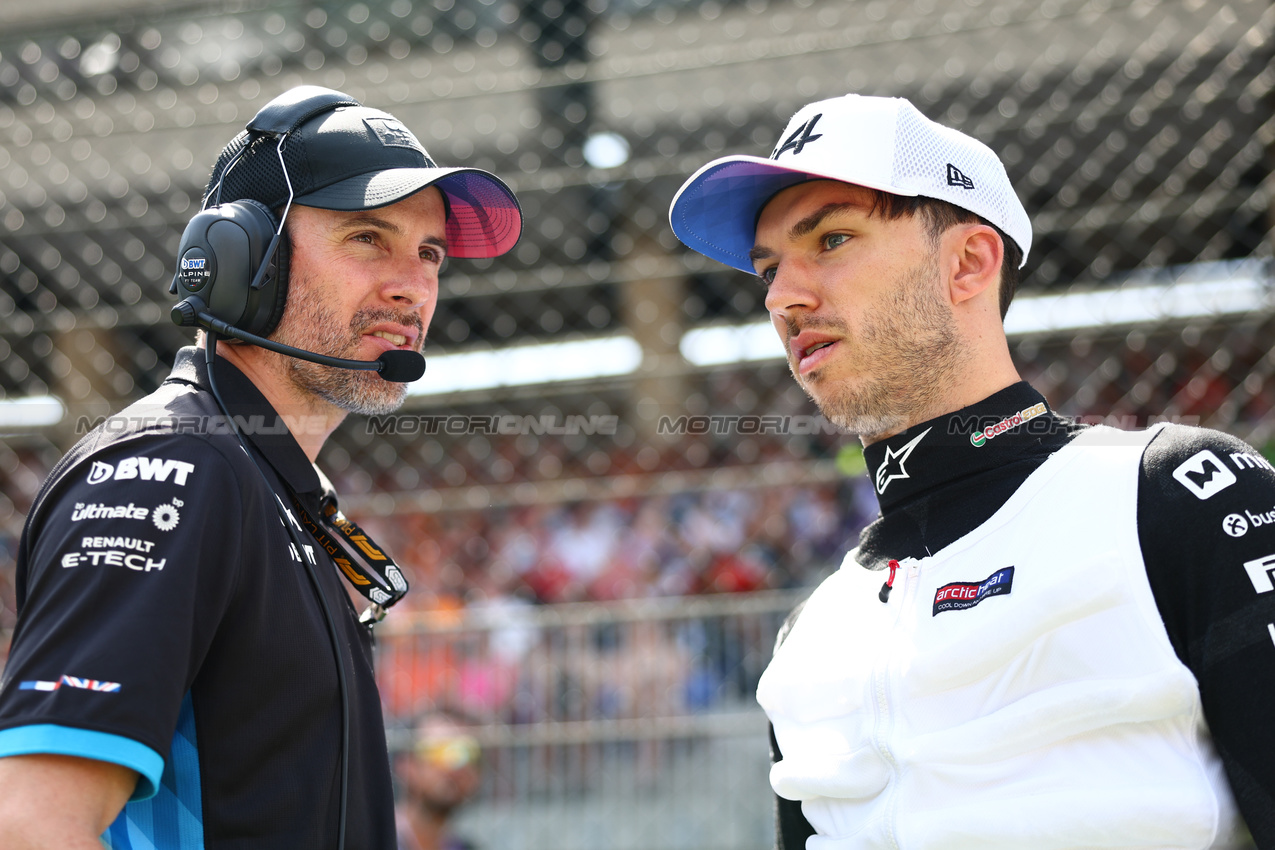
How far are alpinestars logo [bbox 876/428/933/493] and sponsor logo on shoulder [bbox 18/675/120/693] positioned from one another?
42.6 inches

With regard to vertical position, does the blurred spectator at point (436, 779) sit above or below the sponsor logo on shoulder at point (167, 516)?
below

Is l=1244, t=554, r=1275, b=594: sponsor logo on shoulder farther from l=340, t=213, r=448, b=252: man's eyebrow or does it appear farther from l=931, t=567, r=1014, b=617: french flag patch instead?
l=340, t=213, r=448, b=252: man's eyebrow

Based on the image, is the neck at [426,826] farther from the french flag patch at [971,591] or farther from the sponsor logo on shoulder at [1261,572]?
the sponsor logo on shoulder at [1261,572]

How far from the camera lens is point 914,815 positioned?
1356 mm

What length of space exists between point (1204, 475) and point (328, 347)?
3.84 feet

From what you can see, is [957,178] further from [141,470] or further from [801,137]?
[141,470]

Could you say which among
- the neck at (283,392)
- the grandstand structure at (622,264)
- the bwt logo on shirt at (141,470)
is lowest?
the bwt logo on shirt at (141,470)

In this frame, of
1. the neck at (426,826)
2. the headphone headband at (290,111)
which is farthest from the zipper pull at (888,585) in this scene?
the neck at (426,826)

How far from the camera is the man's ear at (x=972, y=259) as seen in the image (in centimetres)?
161

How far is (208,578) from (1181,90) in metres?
6.40

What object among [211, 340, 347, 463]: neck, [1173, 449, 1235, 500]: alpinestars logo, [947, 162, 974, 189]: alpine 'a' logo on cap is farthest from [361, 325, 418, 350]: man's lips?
[1173, 449, 1235, 500]: alpinestars logo

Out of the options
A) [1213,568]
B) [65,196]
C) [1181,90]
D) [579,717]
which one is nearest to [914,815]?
[1213,568]

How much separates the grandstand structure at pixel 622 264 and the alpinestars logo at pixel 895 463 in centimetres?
229

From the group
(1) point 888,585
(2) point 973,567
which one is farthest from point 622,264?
(2) point 973,567
